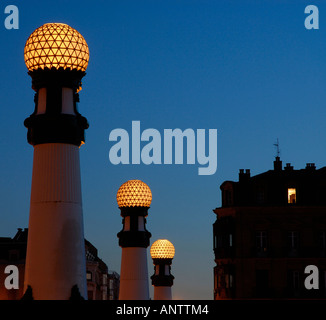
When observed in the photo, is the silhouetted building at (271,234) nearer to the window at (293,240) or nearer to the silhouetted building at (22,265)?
the window at (293,240)

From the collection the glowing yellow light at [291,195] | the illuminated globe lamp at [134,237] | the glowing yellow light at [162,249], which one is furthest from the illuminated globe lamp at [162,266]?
the glowing yellow light at [291,195]

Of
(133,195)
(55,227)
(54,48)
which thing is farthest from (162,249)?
(54,48)

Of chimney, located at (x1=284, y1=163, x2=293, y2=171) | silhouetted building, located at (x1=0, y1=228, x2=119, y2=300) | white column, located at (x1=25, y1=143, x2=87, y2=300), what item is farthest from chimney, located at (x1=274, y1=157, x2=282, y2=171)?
white column, located at (x1=25, y1=143, x2=87, y2=300)

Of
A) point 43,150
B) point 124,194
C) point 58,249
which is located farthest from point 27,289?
point 124,194

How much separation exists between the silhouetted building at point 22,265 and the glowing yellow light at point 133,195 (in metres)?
40.6

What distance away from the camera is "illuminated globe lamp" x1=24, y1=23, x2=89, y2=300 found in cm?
2895

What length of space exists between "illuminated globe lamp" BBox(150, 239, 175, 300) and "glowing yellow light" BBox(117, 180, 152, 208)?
Answer: 55.1ft

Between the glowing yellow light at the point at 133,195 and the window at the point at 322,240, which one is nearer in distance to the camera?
the glowing yellow light at the point at 133,195

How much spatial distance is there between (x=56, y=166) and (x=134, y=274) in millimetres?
27580

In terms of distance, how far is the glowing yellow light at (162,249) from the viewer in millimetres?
71688

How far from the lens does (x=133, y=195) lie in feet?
180

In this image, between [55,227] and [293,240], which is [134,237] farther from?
[293,240]
